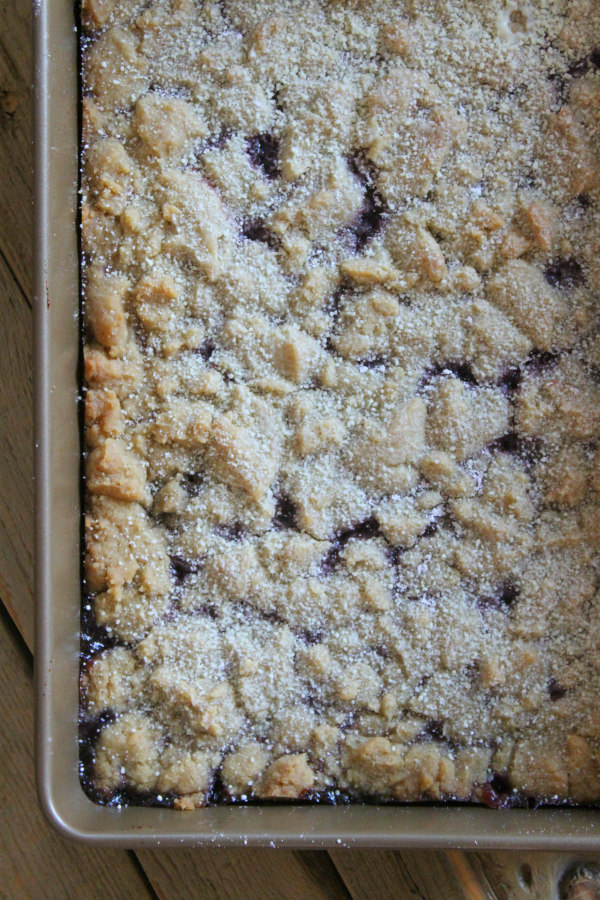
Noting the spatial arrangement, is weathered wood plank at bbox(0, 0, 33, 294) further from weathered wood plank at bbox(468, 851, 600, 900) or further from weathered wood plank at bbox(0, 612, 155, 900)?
weathered wood plank at bbox(468, 851, 600, 900)

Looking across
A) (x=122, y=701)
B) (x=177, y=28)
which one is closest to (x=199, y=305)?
(x=177, y=28)

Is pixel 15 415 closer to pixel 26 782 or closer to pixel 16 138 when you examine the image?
pixel 16 138

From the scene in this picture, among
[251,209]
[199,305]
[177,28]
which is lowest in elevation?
[199,305]

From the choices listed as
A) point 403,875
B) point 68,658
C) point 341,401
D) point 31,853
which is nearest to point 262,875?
point 403,875

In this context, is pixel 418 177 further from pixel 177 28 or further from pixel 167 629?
pixel 167 629

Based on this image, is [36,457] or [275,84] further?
[275,84]

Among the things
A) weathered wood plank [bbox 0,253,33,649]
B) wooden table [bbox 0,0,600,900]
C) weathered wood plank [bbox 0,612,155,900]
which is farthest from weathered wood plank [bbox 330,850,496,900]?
weathered wood plank [bbox 0,253,33,649]
